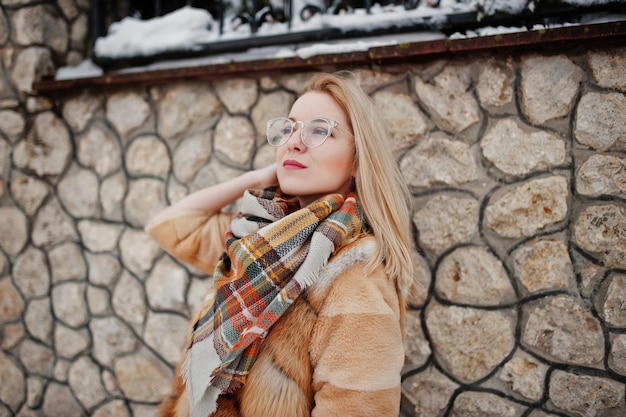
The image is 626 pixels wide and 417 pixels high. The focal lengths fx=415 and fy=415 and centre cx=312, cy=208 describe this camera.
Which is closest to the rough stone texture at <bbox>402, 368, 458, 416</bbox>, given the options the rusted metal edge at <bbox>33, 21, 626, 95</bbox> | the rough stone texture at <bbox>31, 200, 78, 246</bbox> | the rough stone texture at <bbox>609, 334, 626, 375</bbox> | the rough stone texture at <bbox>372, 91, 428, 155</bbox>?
the rough stone texture at <bbox>609, 334, 626, 375</bbox>

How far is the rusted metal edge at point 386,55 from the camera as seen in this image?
1563mm

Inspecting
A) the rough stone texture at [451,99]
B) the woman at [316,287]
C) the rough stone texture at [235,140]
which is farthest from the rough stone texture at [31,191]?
the rough stone texture at [451,99]

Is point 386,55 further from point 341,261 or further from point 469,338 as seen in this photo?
point 469,338

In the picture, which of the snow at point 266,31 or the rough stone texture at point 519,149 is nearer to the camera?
the rough stone texture at point 519,149

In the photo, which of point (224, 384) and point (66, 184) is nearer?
point (224, 384)

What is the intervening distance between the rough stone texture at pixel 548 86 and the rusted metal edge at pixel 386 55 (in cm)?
7

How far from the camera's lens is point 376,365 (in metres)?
1.19

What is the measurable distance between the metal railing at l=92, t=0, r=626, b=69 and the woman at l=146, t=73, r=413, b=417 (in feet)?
2.01

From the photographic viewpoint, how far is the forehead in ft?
4.78

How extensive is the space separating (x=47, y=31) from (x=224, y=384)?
8.13 feet

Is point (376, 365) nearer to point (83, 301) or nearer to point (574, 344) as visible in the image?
point (574, 344)

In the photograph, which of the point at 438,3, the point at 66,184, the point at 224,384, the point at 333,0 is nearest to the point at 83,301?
the point at 66,184

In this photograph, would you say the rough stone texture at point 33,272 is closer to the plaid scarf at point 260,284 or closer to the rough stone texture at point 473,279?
the plaid scarf at point 260,284

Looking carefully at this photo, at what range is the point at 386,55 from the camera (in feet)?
5.93
